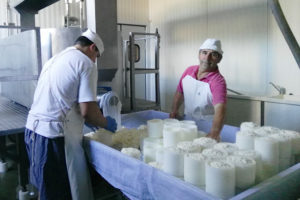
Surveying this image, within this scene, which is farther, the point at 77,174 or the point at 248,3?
the point at 248,3

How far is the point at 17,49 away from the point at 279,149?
2341 mm

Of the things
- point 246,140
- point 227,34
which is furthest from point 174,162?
point 227,34

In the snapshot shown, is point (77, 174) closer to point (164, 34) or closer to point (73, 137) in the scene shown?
point (73, 137)

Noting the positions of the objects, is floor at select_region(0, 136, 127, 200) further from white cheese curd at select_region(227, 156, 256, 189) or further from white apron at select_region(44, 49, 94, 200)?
white cheese curd at select_region(227, 156, 256, 189)

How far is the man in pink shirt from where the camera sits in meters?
1.85

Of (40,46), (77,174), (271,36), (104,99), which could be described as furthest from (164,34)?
(77,174)

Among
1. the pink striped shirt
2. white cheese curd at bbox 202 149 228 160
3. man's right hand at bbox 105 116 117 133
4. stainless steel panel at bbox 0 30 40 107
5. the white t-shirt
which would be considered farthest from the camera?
stainless steel panel at bbox 0 30 40 107

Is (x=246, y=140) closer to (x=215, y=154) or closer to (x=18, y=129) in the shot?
(x=215, y=154)

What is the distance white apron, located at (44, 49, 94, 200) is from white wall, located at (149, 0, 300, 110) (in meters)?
2.97

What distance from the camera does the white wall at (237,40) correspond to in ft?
11.8

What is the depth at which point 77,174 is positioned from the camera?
4.79 feet

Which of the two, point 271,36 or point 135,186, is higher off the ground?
point 271,36

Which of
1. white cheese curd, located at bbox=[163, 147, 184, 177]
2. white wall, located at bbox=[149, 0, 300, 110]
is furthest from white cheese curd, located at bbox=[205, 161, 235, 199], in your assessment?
white wall, located at bbox=[149, 0, 300, 110]

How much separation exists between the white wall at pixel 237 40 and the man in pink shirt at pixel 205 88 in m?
2.03
